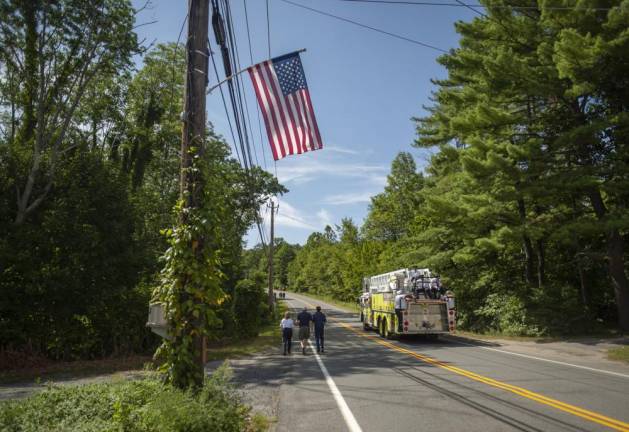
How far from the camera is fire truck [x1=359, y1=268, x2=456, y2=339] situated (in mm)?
19078

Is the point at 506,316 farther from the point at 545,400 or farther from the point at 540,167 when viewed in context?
the point at 545,400

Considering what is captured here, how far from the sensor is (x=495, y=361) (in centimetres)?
1334

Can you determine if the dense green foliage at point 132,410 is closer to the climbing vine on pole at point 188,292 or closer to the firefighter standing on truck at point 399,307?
the climbing vine on pole at point 188,292

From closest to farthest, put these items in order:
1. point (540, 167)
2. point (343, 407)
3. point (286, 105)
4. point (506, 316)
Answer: point (343, 407), point (286, 105), point (540, 167), point (506, 316)

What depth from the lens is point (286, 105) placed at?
8766 millimetres

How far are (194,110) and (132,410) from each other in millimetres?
4306

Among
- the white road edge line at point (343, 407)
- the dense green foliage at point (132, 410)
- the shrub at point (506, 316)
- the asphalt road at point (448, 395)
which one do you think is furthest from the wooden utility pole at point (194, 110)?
the shrub at point (506, 316)

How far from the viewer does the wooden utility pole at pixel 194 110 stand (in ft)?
21.0

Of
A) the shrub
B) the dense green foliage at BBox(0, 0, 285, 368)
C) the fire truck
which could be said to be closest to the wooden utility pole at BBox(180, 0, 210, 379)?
the dense green foliage at BBox(0, 0, 285, 368)

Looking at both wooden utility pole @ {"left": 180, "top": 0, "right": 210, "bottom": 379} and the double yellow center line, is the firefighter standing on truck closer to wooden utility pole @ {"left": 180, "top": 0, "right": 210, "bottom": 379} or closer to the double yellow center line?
the double yellow center line

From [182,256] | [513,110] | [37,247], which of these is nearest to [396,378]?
[182,256]

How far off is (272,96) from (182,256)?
3.95m

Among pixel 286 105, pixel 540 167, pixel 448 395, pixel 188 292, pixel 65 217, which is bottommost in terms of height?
pixel 448 395

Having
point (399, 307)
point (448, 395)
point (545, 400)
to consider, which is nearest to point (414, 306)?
point (399, 307)
